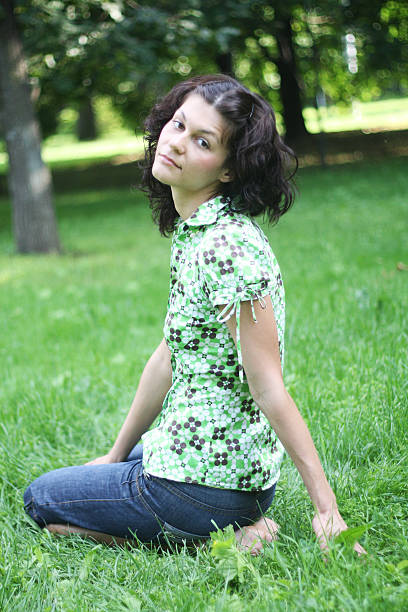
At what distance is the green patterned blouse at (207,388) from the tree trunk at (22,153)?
7.81m

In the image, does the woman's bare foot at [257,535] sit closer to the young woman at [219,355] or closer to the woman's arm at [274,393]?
the young woman at [219,355]

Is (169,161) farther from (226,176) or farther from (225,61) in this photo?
(225,61)

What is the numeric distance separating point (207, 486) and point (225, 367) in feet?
1.24

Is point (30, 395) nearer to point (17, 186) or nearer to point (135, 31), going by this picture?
point (17, 186)

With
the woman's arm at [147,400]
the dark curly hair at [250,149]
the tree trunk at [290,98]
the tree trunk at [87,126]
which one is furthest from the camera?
the tree trunk at [87,126]

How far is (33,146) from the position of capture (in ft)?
30.8

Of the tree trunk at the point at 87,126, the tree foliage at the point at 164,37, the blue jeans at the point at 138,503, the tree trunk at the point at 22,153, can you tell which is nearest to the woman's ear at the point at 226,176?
the tree foliage at the point at 164,37

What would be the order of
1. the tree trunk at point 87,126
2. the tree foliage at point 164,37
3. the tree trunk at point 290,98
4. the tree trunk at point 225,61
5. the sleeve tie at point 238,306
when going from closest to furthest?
the sleeve tie at point 238,306
the tree foliage at point 164,37
the tree trunk at point 225,61
the tree trunk at point 290,98
the tree trunk at point 87,126

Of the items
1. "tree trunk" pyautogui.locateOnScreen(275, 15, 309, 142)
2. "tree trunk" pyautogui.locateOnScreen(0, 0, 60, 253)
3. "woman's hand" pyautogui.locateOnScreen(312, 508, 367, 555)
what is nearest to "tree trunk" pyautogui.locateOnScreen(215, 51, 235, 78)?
"tree trunk" pyautogui.locateOnScreen(275, 15, 309, 142)

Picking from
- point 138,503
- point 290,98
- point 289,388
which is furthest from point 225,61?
point 138,503

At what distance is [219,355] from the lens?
2021 mm

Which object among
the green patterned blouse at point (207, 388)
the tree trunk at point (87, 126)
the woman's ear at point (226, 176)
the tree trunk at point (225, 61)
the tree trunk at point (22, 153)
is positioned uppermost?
the woman's ear at point (226, 176)

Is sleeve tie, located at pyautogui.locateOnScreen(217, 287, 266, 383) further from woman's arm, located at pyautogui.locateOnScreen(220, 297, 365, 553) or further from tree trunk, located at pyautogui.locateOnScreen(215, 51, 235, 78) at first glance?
tree trunk, located at pyautogui.locateOnScreen(215, 51, 235, 78)

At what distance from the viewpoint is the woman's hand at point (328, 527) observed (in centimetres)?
192
